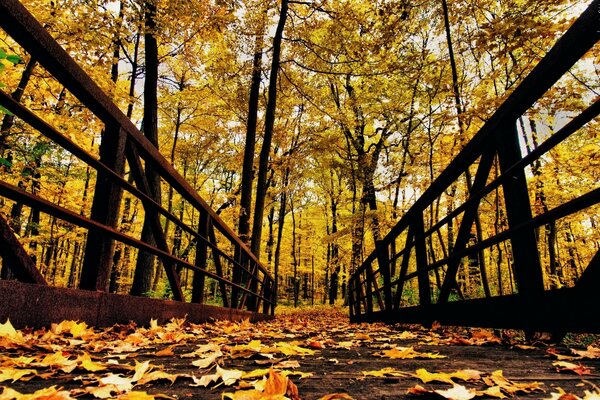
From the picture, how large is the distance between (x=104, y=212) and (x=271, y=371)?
1.88 metres

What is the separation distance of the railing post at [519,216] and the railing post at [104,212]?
2.73 m

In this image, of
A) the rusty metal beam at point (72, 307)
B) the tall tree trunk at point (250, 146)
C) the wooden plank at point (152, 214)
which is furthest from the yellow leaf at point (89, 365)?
the tall tree trunk at point (250, 146)

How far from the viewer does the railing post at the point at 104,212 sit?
248 centimetres

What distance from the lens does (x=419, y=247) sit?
4.41m

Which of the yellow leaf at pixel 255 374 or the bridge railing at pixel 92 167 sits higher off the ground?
the bridge railing at pixel 92 167

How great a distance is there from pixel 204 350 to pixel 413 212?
123 inches

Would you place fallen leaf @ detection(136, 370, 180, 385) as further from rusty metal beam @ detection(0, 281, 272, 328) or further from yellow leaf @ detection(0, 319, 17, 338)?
rusty metal beam @ detection(0, 281, 272, 328)

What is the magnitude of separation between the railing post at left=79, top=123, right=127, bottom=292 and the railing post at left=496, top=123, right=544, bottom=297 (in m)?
2.73

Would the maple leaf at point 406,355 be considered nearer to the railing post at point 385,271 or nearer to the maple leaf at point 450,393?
the maple leaf at point 450,393

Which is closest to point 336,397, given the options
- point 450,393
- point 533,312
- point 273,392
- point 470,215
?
point 273,392

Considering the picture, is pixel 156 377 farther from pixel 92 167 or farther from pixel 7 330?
pixel 92 167

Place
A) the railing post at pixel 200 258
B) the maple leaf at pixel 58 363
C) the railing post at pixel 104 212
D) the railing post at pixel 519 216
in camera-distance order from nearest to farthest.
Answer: the maple leaf at pixel 58 363 → the railing post at pixel 519 216 → the railing post at pixel 104 212 → the railing post at pixel 200 258

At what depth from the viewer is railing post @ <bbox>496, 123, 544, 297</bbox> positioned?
7.58 feet

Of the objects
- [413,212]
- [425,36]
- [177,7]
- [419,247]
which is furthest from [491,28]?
[425,36]
